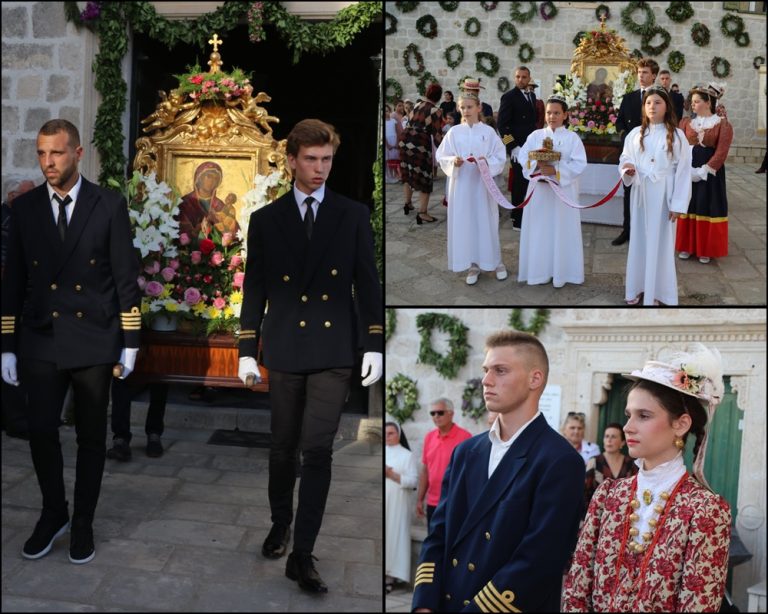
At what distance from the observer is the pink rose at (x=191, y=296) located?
6.30 metres

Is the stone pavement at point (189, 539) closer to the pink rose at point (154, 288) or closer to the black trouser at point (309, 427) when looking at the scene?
the black trouser at point (309, 427)

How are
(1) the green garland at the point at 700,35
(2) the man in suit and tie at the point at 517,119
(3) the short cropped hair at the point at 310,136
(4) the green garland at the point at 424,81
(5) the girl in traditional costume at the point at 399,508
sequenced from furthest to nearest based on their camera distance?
(1) the green garland at the point at 700,35 → (4) the green garland at the point at 424,81 → (2) the man in suit and tie at the point at 517,119 → (5) the girl in traditional costume at the point at 399,508 → (3) the short cropped hair at the point at 310,136

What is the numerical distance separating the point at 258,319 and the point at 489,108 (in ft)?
20.6

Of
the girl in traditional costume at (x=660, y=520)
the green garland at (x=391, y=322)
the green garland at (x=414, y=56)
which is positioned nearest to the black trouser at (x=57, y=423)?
the girl in traditional costume at (x=660, y=520)

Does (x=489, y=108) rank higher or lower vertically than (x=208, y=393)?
higher

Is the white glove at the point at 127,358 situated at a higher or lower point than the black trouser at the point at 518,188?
lower

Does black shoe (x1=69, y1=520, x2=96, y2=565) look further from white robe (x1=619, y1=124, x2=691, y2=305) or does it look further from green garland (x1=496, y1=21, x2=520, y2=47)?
green garland (x1=496, y1=21, x2=520, y2=47)

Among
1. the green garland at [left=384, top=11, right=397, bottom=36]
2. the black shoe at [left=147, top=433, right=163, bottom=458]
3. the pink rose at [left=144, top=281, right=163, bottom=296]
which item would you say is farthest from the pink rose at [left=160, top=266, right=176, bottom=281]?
the green garland at [left=384, top=11, right=397, bottom=36]

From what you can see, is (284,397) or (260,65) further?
(260,65)

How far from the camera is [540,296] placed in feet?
24.0

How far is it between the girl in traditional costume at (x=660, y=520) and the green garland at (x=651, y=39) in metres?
8.77

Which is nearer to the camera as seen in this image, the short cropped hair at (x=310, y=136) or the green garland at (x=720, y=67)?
the short cropped hair at (x=310, y=136)

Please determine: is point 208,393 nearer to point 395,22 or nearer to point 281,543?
point 281,543

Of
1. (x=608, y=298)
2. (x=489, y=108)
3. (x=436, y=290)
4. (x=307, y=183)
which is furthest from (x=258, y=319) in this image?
(x=489, y=108)
